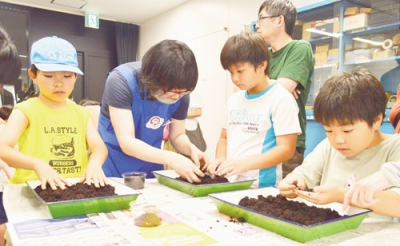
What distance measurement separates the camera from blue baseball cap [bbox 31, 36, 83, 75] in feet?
4.79

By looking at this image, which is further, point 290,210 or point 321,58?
point 321,58

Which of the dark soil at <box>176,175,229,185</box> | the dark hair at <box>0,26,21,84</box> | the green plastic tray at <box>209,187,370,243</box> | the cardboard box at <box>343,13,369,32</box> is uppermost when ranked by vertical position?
the cardboard box at <box>343,13,369,32</box>

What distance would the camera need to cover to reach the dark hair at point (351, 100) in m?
1.15

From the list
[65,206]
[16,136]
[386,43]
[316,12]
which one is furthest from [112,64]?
[65,206]

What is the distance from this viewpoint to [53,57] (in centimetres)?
149

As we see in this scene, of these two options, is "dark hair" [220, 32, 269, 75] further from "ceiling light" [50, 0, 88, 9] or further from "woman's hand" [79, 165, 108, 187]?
"ceiling light" [50, 0, 88, 9]

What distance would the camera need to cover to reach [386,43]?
9.61 feet

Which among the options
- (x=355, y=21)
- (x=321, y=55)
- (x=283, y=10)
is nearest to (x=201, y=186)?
(x=283, y=10)

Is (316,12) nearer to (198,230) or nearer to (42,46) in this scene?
(42,46)

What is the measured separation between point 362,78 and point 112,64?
643cm

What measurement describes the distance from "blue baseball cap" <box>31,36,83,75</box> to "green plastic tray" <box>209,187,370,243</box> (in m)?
0.91

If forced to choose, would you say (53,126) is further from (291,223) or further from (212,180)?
(291,223)

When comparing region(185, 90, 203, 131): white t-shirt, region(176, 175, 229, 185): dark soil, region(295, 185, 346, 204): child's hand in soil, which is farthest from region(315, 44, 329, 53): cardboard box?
region(295, 185, 346, 204): child's hand in soil

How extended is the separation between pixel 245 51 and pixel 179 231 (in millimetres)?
955
